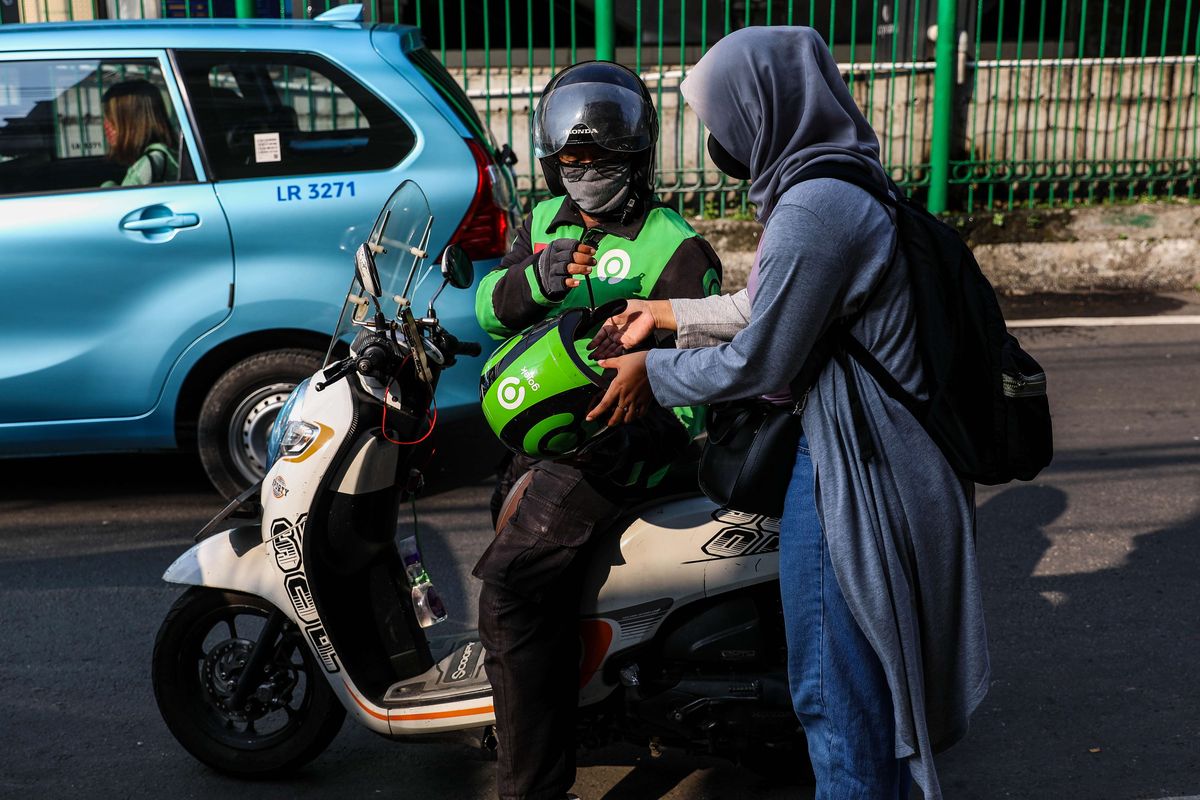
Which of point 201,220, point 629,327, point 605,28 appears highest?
point 605,28

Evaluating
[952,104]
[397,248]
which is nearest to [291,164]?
[397,248]

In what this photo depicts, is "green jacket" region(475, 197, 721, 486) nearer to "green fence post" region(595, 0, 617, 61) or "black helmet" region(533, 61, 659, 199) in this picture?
"black helmet" region(533, 61, 659, 199)

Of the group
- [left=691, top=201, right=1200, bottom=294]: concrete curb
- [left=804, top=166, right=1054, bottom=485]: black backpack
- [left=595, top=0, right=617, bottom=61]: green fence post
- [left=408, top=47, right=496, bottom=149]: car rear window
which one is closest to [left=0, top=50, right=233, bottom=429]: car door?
[left=408, top=47, right=496, bottom=149]: car rear window

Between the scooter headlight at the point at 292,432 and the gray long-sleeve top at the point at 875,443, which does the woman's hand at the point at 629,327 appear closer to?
the gray long-sleeve top at the point at 875,443

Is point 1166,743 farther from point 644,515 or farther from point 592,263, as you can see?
point 592,263

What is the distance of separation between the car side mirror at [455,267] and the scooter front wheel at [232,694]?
90 cm

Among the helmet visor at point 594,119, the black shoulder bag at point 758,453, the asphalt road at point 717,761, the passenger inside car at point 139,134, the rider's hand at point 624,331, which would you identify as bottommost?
the asphalt road at point 717,761

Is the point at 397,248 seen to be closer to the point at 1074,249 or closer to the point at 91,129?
the point at 91,129

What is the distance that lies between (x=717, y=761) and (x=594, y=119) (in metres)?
1.60

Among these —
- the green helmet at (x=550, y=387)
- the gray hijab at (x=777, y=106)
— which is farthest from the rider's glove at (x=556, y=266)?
the gray hijab at (x=777, y=106)

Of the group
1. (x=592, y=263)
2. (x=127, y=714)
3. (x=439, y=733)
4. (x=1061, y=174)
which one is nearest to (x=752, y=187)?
(x=592, y=263)

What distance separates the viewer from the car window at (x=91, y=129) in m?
4.91

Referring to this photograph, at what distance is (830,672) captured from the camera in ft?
7.64

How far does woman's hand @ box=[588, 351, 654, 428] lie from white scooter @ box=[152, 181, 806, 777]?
1.70 feet
